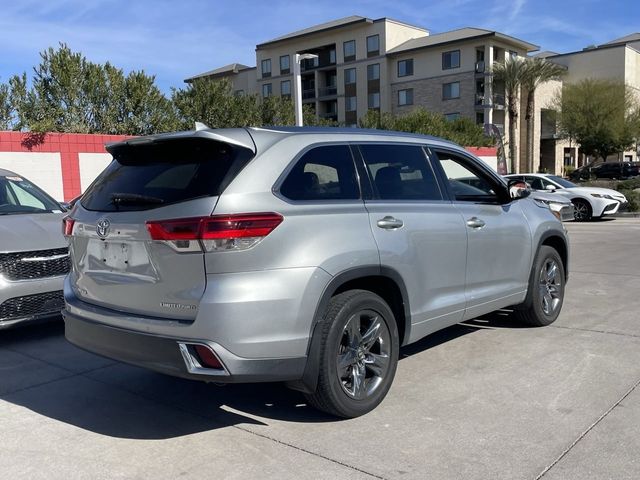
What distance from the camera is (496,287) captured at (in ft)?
17.3

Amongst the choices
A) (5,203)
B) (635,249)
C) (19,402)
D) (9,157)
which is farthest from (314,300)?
(9,157)

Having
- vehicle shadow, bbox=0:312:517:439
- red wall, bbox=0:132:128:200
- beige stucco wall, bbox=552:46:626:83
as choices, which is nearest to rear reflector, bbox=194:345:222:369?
vehicle shadow, bbox=0:312:517:439

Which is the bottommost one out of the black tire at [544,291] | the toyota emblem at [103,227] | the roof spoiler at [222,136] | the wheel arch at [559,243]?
the black tire at [544,291]

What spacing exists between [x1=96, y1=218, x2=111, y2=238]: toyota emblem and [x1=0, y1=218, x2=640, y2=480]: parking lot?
1.26 meters

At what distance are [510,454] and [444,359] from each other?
5.76ft

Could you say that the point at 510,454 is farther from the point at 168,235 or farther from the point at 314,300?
the point at 168,235

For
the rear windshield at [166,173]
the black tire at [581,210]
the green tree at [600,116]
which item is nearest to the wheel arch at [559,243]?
the rear windshield at [166,173]

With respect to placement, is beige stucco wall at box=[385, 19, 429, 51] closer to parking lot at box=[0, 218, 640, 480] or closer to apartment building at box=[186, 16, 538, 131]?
apartment building at box=[186, 16, 538, 131]

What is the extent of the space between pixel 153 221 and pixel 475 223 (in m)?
2.62

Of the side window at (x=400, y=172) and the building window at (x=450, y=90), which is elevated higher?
the building window at (x=450, y=90)

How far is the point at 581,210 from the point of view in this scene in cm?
1888

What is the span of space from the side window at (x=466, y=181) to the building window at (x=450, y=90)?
51.4 metres

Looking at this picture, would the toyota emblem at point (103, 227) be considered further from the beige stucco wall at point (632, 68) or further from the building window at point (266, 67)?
the beige stucco wall at point (632, 68)

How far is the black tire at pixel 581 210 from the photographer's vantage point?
1873 cm
